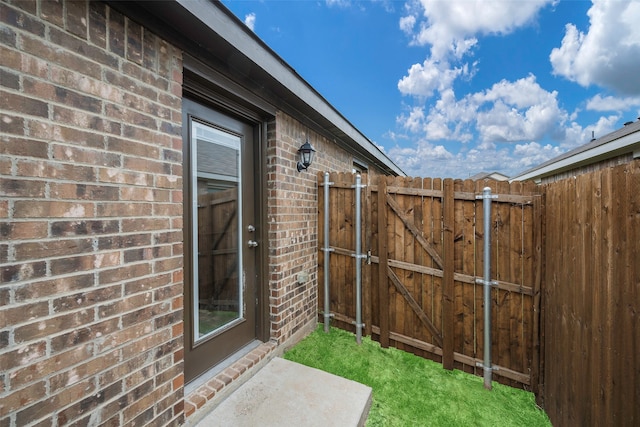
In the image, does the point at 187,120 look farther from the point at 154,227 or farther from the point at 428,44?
the point at 428,44

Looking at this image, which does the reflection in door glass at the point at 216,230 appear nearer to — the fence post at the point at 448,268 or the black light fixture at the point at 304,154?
the black light fixture at the point at 304,154

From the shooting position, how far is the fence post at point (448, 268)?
277 cm

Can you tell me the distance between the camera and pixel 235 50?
1942 mm

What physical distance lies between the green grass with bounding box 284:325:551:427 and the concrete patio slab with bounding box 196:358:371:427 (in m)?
0.22

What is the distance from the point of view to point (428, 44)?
12094 millimetres

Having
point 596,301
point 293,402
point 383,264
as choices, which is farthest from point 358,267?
point 596,301

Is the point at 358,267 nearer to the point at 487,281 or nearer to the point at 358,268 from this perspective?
the point at 358,268

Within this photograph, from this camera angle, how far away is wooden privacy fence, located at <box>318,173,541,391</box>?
99.8 inches

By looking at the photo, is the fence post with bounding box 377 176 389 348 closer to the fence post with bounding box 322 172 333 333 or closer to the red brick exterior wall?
the fence post with bounding box 322 172 333 333

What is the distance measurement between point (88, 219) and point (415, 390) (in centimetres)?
276

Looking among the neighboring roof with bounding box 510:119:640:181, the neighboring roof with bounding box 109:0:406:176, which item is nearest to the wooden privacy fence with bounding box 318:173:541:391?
the neighboring roof with bounding box 109:0:406:176

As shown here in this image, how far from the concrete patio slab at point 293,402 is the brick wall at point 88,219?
0.41 meters

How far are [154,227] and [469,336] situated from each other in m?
3.03

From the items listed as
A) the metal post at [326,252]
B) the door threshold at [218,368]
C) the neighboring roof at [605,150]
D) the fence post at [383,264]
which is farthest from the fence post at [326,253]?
the neighboring roof at [605,150]
